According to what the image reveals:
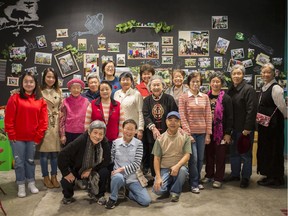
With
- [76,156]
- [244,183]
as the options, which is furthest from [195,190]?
[76,156]

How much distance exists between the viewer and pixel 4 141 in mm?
4160

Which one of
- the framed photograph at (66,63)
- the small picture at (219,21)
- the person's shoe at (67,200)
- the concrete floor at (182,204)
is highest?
the small picture at (219,21)

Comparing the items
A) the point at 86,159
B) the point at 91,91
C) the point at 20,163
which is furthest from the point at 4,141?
the point at 86,159

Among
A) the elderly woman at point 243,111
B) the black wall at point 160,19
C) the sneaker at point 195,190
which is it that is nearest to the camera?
the sneaker at point 195,190

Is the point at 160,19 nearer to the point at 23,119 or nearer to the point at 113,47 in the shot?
the point at 113,47

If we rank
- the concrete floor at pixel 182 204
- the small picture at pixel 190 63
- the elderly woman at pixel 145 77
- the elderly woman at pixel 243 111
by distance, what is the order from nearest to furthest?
the concrete floor at pixel 182 204 < the elderly woman at pixel 243 111 < the elderly woman at pixel 145 77 < the small picture at pixel 190 63

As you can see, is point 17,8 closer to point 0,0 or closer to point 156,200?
point 0,0

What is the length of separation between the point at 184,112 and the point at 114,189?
113 cm

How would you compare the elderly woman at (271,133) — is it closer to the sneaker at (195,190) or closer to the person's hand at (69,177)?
the sneaker at (195,190)

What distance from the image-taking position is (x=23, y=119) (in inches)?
128

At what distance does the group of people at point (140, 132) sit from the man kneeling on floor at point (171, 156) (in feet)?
0.03

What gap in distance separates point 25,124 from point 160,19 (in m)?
2.57

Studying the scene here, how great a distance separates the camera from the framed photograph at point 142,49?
15.5 ft

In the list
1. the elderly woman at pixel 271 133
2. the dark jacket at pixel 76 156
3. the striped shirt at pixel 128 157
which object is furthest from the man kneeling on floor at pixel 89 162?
the elderly woman at pixel 271 133
